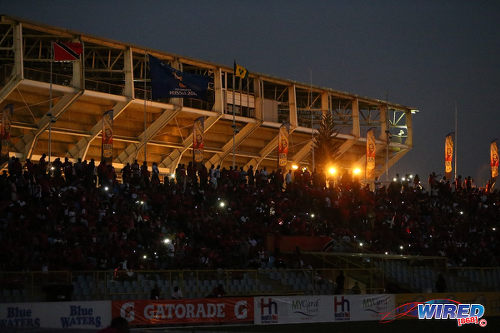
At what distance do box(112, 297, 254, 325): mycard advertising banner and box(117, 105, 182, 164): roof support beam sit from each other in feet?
71.3

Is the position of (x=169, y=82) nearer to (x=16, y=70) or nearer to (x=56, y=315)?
(x=16, y=70)

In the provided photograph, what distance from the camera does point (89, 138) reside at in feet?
140

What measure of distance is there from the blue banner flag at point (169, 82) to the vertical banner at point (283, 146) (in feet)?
26.9

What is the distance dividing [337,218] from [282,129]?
10613 millimetres

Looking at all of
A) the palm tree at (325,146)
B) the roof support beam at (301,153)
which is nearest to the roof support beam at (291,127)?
the roof support beam at (301,153)

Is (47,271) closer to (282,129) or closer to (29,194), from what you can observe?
(29,194)

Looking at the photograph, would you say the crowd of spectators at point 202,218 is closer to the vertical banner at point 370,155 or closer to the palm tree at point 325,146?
the palm tree at point 325,146

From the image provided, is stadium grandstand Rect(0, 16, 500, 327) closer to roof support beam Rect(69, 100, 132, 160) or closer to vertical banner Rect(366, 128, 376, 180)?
roof support beam Rect(69, 100, 132, 160)

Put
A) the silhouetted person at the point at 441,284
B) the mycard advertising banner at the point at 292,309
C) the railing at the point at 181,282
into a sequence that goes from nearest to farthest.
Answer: the railing at the point at 181,282 < the mycard advertising banner at the point at 292,309 < the silhouetted person at the point at 441,284

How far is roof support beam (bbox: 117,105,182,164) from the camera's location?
4469 centimetres

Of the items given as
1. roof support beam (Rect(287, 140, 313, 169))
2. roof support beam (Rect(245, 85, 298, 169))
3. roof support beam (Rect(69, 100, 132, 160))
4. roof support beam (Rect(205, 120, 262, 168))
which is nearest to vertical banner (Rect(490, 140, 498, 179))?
roof support beam (Rect(287, 140, 313, 169))

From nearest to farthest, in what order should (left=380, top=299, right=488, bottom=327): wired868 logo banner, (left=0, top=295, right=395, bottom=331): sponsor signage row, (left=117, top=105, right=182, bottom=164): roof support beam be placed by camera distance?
1. (left=0, top=295, right=395, bottom=331): sponsor signage row
2. (left=380, top=299, right=488, bottom=327): wired868 logo banner
3. (left=117, top=105, right=182, bottom=164): roof support beam

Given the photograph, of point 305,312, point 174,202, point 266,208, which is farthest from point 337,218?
point 305,312

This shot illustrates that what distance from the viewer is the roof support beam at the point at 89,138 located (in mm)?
42031
